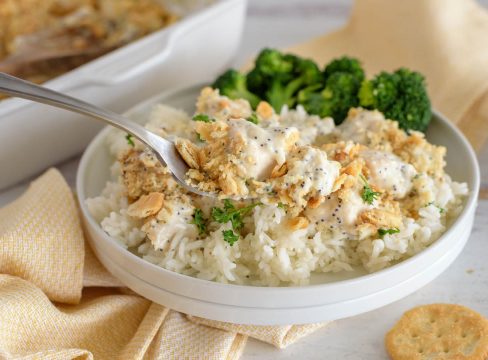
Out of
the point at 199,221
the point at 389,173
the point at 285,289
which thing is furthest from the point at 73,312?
the point at 389,173

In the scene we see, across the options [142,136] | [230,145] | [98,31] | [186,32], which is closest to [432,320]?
[230,145]

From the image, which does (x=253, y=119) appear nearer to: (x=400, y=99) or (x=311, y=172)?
(x=311, y=172)

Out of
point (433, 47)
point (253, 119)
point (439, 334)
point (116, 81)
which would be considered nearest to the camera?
point (439, 334)

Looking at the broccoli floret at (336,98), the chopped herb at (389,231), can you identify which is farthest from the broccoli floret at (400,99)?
the chopped herb at (389,231)

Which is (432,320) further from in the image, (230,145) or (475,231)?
(230,145)

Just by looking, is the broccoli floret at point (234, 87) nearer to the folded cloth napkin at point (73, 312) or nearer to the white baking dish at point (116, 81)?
the white baking dish at point (116, 81)

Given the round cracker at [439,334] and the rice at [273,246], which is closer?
the round cracker at [439,334]

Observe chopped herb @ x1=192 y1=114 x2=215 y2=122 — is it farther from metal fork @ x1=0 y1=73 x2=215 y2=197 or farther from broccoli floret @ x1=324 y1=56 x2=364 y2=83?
broccoli floret @ x1=324 y1=56 x2=364 y2=83
